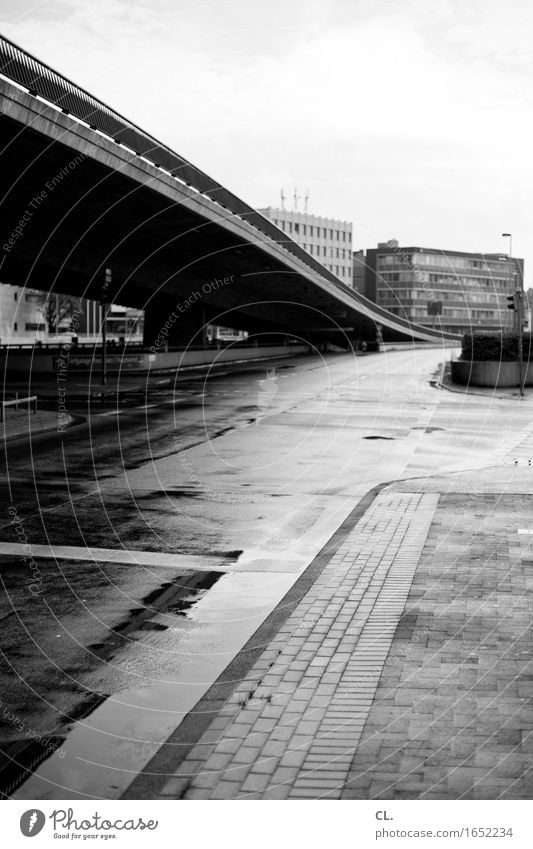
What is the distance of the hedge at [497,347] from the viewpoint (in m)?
48.0

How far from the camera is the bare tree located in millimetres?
131500

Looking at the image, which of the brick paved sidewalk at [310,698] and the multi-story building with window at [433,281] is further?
the multi-story building with window at [433,281]

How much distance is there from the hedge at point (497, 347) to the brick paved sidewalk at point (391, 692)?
122 feet

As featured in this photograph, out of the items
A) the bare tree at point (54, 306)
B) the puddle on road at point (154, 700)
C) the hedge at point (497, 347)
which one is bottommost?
the puddle on road at point (154, 700)

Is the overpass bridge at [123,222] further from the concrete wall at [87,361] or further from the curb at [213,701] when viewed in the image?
the curb at [213,701]

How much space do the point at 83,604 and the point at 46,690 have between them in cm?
241

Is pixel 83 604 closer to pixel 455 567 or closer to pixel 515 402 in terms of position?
pixel 455 567

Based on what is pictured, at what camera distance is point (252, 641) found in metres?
8.89

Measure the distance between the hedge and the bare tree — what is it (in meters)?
85.6

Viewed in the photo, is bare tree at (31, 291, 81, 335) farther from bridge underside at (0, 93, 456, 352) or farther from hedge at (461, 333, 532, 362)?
hedge at (461, 333, 532, 362)

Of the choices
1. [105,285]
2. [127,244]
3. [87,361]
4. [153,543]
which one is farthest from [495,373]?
[153,543]

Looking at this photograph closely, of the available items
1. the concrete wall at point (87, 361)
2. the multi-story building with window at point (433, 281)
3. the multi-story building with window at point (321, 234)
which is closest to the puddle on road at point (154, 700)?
the concrete wall at point (87, 361)

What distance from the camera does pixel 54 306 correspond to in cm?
13612

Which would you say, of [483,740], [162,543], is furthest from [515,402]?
[483,740]
